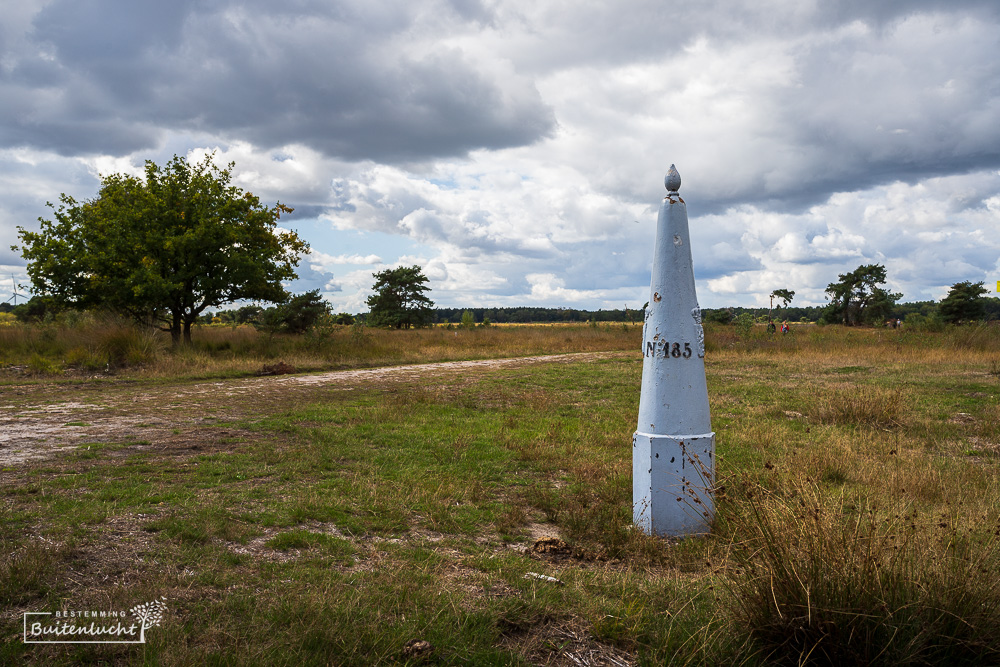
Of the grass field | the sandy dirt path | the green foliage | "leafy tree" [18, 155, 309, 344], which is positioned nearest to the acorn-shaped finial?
the grass field

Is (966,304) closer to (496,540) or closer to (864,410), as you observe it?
(864,410)

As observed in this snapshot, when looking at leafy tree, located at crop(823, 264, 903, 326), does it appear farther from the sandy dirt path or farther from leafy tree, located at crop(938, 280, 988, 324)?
the sandy dirt path

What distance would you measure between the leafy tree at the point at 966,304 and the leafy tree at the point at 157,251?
159 feet

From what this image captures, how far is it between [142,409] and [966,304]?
54.1 m

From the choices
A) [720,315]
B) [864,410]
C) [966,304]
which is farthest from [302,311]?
[966,304]

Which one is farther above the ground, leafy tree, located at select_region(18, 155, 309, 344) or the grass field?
leafy tree, located at select_region(18, 155, 309, 344)

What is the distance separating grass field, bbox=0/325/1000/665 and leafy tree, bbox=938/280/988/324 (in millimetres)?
43538

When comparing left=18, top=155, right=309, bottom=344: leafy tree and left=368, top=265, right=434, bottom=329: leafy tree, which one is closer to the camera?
left=18, top=155, right=309, bottom=344: leafy tree

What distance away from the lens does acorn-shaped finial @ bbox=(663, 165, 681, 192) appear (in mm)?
5105

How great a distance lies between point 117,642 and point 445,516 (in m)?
2.68

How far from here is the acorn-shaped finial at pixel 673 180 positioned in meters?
5.11

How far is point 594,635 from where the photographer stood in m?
3.06

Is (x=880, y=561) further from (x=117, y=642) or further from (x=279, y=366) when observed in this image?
(x=279, y=366)

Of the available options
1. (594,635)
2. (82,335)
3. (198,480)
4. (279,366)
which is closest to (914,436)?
(594,635)
